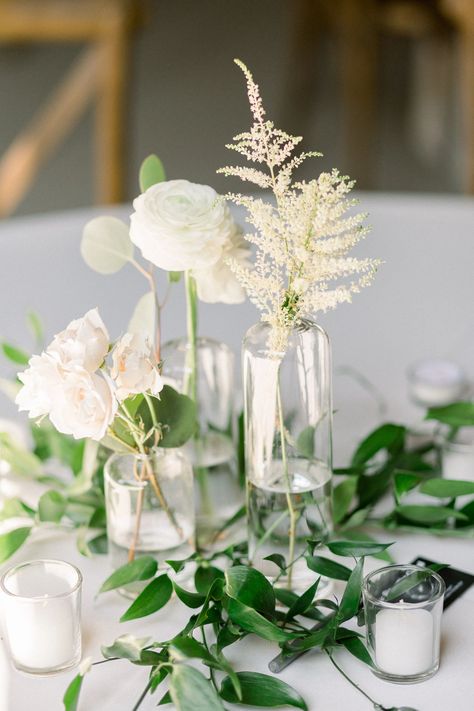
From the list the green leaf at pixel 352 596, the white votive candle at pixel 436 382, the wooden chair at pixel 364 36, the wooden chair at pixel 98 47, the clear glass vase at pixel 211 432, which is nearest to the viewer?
the green leaf at pixel 352 596

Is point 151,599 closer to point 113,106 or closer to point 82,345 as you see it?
point 82,345

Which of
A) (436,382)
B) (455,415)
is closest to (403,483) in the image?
(455,415)

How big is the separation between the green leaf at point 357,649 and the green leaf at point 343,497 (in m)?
0.20

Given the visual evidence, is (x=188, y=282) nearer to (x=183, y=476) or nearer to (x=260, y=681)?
(x=183, y=476)

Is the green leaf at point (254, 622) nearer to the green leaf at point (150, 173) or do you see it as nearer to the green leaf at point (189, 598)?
the green leaf at point (189, 598)

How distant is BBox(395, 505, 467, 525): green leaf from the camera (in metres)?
1.05

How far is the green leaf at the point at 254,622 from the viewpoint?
853mm

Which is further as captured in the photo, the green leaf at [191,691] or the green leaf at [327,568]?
the green leaf at [327,568]

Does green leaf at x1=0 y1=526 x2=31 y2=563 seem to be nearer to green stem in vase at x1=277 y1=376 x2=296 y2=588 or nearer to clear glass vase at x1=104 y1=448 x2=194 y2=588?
clear glass vase at x1=104 y1=448 x2=194 y2=588

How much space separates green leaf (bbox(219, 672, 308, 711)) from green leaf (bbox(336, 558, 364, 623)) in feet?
0.26

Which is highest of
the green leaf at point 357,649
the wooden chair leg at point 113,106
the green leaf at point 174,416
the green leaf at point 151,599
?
the wooden chair leg at point 113,106

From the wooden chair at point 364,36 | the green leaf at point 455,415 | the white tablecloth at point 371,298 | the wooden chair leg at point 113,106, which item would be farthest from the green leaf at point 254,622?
the wooden chair at point 364,36

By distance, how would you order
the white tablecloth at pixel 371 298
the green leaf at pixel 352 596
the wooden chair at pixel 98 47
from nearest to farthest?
the green leaf at pixel 352 596 → the white tablecloth at pixel 371 298 → the wooden chair at pixel 98 47

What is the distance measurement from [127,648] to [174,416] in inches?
8.1
